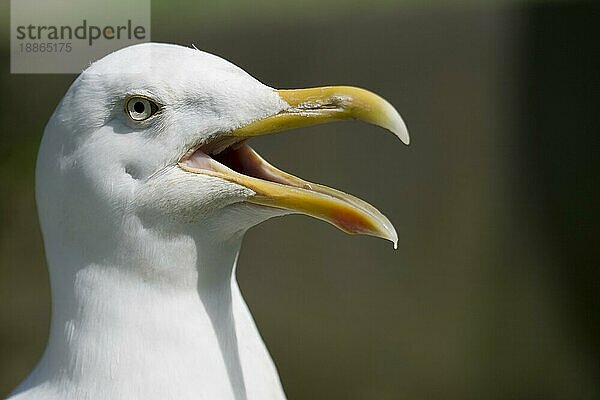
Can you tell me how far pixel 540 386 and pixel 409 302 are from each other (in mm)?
544

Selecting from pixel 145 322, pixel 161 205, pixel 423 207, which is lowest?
pixel 423 207

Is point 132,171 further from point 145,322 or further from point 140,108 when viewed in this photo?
point 145,322

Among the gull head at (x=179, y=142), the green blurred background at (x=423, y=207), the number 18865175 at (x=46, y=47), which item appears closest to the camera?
the gull head at (x=179, y=142)

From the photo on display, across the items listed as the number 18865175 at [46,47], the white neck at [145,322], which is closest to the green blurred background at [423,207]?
the number 18865175 at [46,47]

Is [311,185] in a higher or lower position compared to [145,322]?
higher

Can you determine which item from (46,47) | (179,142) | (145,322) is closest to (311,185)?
(179,142)

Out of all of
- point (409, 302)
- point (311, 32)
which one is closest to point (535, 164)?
point (409, 302)

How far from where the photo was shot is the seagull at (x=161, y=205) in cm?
133

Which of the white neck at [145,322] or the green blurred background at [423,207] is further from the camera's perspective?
the green blurred background at [423,207]

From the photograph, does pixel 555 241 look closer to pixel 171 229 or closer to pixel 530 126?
pixel 530 126

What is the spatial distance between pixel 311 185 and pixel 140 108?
0.77 feet

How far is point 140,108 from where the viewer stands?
52.6 inches

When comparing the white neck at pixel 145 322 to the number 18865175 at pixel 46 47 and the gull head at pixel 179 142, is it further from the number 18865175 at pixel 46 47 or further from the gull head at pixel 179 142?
the number 18865175 at pixel 46 47

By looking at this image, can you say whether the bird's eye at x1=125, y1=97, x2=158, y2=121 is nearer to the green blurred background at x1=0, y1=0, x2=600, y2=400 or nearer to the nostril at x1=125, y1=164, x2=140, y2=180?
the nostril at x1=125, y1=164, x2=140, y2=180
